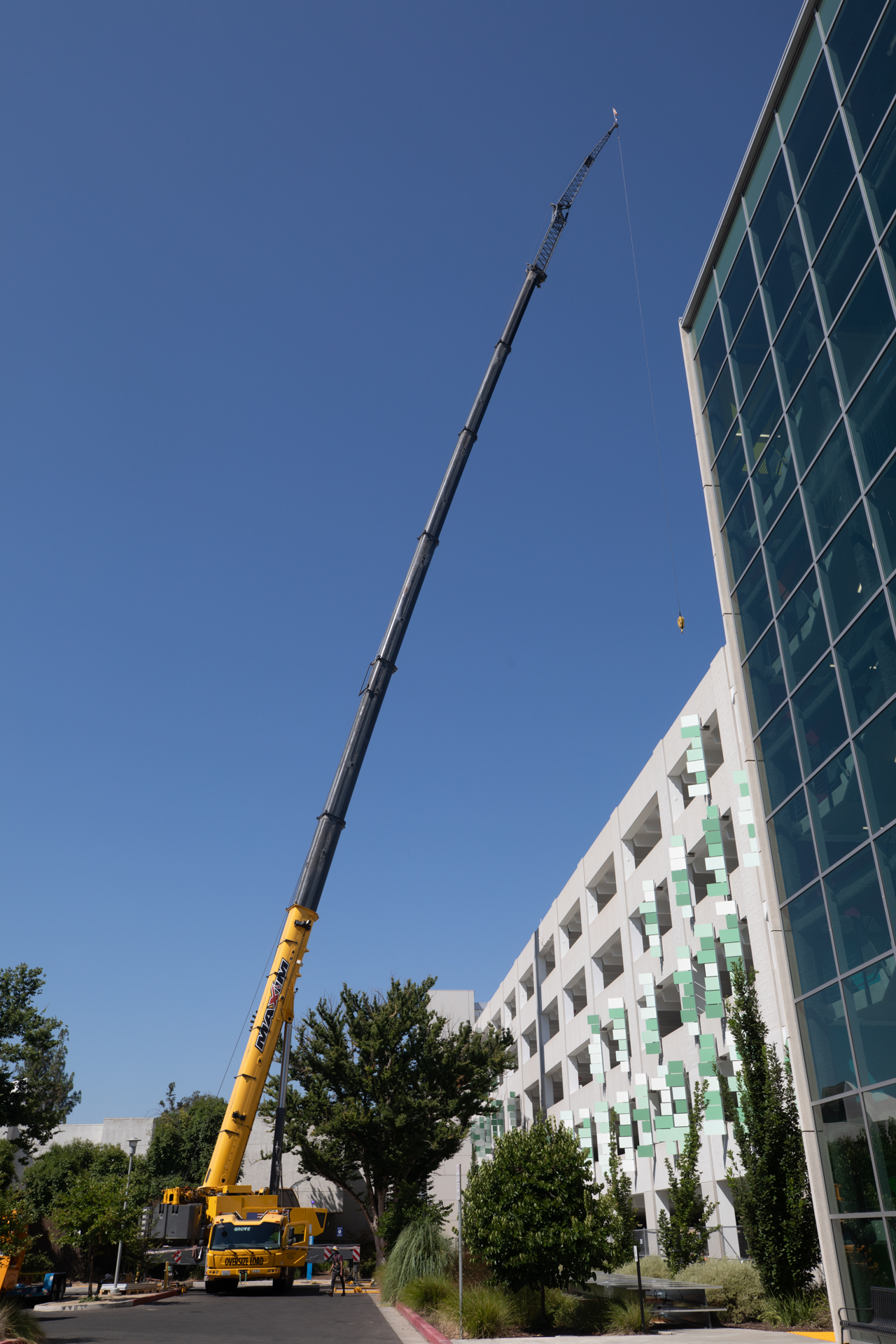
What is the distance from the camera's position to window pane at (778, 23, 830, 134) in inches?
621

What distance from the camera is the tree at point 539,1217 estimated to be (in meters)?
18.5

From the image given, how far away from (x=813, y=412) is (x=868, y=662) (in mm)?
4292

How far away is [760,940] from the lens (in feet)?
90.1

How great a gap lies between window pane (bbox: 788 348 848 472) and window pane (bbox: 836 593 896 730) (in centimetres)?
312

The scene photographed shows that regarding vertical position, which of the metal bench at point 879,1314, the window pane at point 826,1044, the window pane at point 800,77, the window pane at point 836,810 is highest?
the window pane at point 800,77

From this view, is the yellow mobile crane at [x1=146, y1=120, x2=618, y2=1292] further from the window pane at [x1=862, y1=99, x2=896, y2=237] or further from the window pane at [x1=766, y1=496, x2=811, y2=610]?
the window pane at [x1=862, y1=99, x2=896, y2=237]

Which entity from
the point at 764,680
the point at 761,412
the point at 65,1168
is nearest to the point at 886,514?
the point at 764,680

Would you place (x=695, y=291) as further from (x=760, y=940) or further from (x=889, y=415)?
(x=760, y=940)

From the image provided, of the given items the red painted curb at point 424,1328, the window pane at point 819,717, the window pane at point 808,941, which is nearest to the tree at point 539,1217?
the red painted curb at point 424,1328

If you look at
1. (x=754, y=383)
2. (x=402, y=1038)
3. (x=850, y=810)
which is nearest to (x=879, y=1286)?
(x=850, y=810)

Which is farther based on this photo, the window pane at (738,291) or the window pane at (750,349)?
the window pane at (738,291)

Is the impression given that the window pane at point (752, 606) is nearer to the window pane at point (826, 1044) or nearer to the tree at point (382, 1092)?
the window pane at point (826, 1044)

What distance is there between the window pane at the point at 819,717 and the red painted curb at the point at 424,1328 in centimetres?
1162

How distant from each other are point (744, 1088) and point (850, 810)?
10.0 meters
